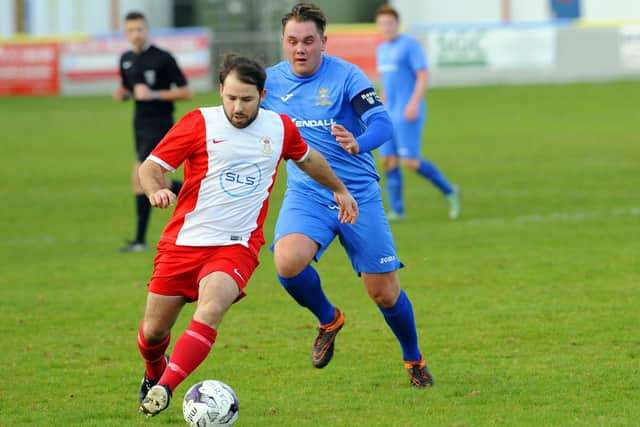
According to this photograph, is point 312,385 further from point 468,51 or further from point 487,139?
point 468,51

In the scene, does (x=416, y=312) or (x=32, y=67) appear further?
(x=32, y=67)

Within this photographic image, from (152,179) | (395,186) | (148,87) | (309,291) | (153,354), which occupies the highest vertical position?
(152,179)

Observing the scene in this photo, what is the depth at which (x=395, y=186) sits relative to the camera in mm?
13547

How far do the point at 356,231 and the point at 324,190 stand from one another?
320 mm

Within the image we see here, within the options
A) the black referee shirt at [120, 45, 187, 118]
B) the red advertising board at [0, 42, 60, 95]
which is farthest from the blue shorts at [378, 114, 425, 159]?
the red advertising board at [0, 42, 60, 95]

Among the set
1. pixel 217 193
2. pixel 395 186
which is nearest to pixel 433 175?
pixel 395 186

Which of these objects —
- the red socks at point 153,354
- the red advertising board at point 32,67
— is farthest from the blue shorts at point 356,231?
the red advertising board at point 32,67

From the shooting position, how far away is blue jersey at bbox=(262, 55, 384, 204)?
6.64 metres

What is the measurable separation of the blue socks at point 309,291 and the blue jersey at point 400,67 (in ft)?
22.6

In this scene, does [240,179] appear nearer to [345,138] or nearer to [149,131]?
[345,138]

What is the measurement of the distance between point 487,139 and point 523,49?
39.9 ft

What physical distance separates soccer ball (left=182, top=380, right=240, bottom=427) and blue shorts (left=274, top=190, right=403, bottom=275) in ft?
4.25

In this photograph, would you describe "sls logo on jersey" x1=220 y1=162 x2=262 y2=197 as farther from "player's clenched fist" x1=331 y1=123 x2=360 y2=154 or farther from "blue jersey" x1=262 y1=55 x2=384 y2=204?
"blue jersey" x1=262 y1=55 x2=384 y2=204

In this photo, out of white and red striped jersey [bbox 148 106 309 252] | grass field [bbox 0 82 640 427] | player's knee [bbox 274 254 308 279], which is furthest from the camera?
player's knee [bbox 274 254 308 279]
